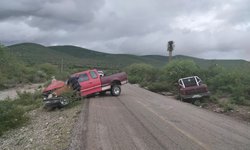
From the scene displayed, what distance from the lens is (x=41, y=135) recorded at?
14.8m

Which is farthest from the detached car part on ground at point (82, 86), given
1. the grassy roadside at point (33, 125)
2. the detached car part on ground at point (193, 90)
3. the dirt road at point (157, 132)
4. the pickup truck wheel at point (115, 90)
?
the dirt road at point (157, 132)

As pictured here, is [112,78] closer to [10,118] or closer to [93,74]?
[93,74]

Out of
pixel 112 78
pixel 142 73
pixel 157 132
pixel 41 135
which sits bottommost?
pixel 142 73

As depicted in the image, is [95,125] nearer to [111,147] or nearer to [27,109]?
[111,147]

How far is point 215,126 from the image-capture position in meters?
13.5

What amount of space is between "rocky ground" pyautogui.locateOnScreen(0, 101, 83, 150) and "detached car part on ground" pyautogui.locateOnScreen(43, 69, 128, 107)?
751 millimetres

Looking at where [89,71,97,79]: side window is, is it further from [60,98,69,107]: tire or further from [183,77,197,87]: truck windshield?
[183,77,197,87]: truck windshield

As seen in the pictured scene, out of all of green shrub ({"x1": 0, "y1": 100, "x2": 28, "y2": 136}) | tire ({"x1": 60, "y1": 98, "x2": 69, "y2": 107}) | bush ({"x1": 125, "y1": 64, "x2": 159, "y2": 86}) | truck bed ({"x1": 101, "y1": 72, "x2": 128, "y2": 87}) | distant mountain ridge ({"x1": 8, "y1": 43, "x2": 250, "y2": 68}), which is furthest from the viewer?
distant mountain ridge ({"x1": 8, "y1": 43, "x2": 250, "y2": 68})

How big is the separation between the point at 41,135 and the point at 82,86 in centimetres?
962

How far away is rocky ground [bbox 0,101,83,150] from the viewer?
38.9 ft

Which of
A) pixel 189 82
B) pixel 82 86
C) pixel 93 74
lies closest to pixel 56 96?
pixel 82 86

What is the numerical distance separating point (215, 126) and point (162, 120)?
2224mm

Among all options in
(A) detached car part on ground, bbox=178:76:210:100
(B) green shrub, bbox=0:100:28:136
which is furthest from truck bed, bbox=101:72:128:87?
(B) green shrub, bbox=0:100:28:136

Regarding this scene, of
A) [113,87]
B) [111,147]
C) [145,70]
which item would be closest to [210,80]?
[113,87]
